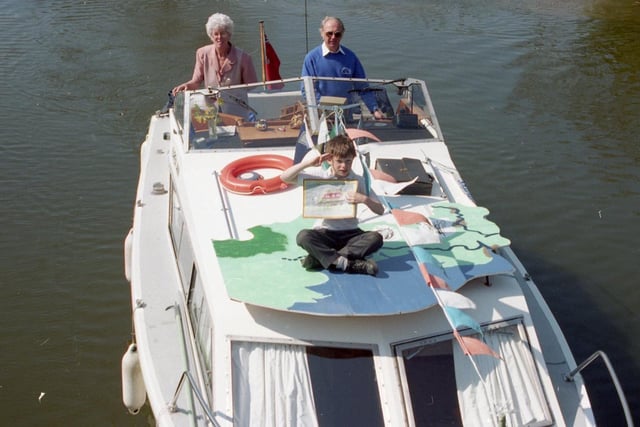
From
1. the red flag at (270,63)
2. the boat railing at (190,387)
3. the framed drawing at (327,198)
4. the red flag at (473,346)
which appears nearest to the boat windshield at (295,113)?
the framed drawing at (327,198)

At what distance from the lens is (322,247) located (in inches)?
193

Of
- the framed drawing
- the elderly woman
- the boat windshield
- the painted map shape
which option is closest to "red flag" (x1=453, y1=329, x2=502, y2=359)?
the painted map shape

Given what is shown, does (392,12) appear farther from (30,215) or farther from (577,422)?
(577,422)

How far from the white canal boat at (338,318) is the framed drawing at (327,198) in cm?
5

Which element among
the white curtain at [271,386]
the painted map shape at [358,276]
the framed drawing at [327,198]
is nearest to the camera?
the white curtain at [271,386]

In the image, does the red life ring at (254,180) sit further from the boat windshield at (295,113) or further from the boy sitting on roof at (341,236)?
the boy sitting on roof at (341,236)

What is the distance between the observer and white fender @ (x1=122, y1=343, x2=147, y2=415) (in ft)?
18.5

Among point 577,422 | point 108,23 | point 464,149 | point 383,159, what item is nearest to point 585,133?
point 464,149

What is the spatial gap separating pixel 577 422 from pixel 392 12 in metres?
15.4

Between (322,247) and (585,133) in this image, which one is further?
(585,133)

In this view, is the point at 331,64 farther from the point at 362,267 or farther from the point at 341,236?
the point at 362,267

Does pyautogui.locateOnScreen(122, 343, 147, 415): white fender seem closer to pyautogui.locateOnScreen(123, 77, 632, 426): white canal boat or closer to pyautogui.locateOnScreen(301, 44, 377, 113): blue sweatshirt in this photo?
pyautogui.locateOnScreen(123, 77, 632, 426): white canal boat

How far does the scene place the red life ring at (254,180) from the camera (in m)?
5.98

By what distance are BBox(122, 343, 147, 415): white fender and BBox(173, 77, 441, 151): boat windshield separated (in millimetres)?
2080
